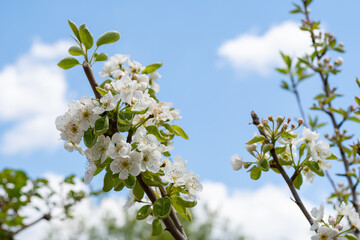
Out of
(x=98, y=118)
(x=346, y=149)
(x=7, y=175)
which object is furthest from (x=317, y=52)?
(x=7, y=175)

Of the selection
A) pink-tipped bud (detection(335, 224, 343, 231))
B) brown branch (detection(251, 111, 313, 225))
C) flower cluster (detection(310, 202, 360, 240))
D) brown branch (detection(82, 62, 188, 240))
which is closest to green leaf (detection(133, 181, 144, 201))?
brown branch (detection(82, 62, 188, 240))

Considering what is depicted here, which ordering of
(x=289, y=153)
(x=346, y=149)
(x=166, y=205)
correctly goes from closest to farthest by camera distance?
(x=166, y=205), (x=289, y=153), (x=346, y=149)

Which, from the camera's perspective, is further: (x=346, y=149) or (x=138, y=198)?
(x=346, y=149)

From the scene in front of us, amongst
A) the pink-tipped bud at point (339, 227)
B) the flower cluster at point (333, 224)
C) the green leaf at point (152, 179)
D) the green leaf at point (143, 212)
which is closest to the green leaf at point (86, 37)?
the green leaf at point (152, 179)

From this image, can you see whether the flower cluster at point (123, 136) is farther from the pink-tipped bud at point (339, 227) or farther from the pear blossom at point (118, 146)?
the pink-tipped bud at point (339, 227)

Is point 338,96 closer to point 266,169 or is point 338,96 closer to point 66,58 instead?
point 266,169

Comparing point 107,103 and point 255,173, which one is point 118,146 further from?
point 255,173

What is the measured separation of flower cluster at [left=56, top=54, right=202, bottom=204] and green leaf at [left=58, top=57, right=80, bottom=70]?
183mm

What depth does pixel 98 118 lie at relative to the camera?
133cm

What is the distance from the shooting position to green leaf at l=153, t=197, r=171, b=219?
50.5 inches

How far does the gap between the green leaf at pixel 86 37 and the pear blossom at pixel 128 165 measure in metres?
0.50

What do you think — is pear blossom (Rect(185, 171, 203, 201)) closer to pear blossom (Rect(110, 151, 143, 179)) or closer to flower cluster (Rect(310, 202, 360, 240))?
pear blossom (Rect(110, 151, 143, 179))

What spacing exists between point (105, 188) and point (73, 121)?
0.27m

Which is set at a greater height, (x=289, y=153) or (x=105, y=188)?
(x=105, y=188)
